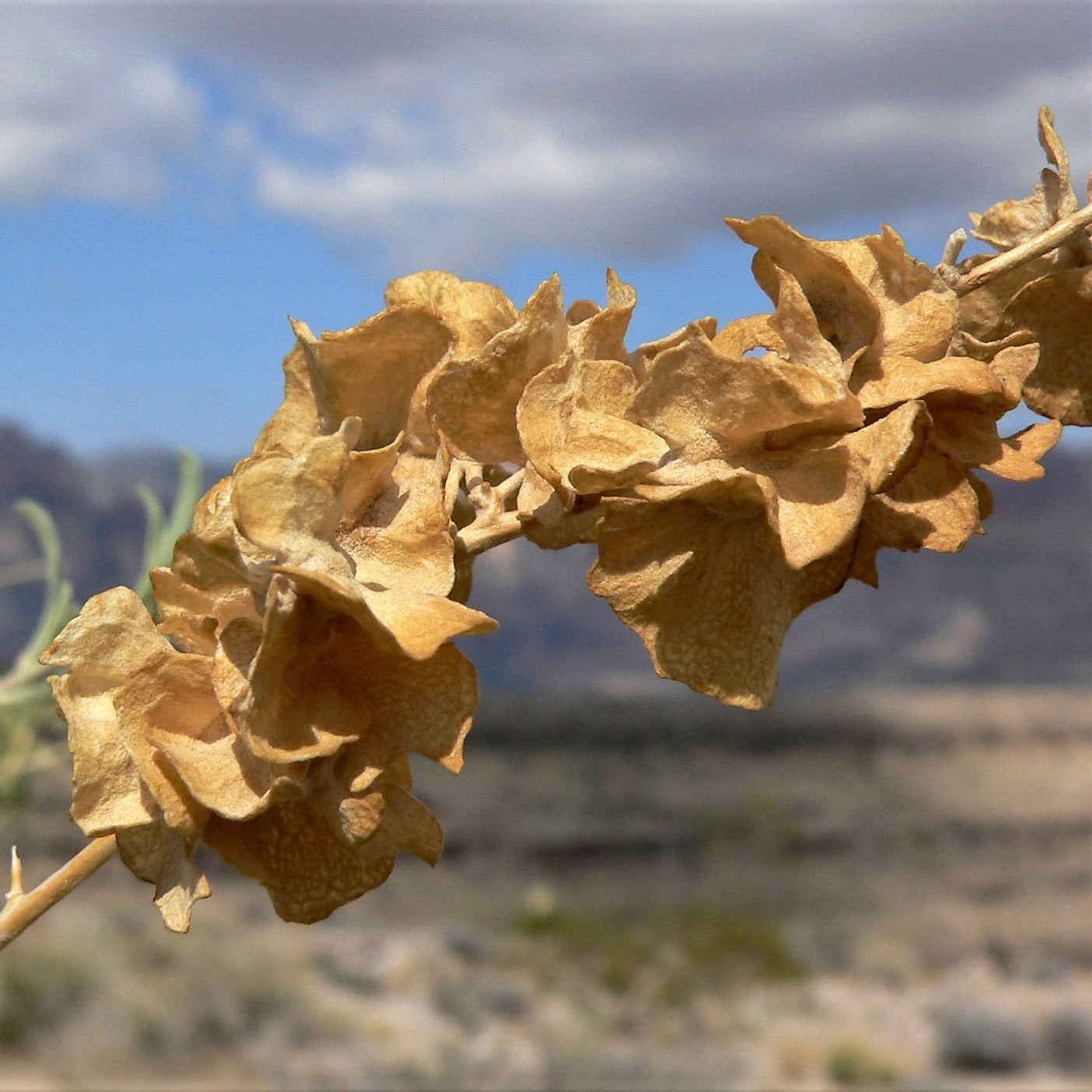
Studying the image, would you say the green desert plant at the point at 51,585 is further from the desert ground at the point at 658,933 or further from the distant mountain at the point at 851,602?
the distant mountain at the point at 851,602

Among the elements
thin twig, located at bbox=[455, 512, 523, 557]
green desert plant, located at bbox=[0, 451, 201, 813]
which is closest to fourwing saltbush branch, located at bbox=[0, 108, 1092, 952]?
thin twig, located at bbox=[455, 512, 523, 557]

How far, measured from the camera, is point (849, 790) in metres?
12.1

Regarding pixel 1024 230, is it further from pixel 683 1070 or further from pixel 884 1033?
pixel 884 1033

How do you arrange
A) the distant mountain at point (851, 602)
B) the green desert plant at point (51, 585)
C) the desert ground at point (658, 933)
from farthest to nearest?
the distant mountain at point (851, 602)
the desert ground at point (658, 933)
the green desert plant at point (51, 585)

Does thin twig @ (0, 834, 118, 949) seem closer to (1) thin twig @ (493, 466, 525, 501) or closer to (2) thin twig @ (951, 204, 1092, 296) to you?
(1) thin twig @ (493, 466, 525, 501)

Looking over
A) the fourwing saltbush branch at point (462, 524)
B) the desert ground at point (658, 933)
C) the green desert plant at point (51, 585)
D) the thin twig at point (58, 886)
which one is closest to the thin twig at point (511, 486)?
the fourwing saltbush branch at point (462, 524)

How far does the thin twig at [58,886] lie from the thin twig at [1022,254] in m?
0.35

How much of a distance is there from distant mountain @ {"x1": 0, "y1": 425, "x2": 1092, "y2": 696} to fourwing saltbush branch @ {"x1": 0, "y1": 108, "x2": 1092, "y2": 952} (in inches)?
1595

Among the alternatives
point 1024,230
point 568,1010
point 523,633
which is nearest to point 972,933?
point 568,1010

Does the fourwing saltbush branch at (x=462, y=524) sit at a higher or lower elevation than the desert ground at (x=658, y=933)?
higher

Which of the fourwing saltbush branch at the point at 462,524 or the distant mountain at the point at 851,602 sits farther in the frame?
the distant mountain at the point at 851,602

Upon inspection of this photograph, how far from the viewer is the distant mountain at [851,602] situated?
44.6m

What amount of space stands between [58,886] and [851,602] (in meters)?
53.7

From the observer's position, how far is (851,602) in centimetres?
5253
